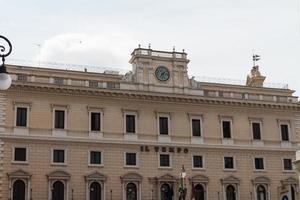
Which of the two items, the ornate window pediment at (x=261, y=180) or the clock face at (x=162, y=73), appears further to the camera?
the ornate window pediment at (x=261, y=180)

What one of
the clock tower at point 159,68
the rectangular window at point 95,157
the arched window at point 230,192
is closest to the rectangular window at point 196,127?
the clock tower at point 159,68

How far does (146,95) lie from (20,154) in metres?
11.2

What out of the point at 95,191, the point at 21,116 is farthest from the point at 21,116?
the point at 95,191

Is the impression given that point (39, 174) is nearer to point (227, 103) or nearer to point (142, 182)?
point (142, 182)

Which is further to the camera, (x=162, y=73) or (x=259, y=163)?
(x=259, y=163)

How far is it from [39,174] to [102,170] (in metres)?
4.91

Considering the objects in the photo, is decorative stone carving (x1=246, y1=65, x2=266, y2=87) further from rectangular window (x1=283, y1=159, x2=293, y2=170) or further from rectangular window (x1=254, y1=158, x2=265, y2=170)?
rectangular window (x1=254, y1=158, x2=265, y2=170)

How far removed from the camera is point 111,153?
43.0 m

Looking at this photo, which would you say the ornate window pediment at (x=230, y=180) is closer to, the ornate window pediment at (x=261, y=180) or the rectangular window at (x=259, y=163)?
the ornate window pediment at (x=261, y=180)

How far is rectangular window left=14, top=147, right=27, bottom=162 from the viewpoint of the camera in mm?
40281

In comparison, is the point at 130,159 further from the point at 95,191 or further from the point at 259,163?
the point at 259,163

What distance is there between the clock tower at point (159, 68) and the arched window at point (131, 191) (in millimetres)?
8281

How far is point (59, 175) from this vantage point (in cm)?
4084

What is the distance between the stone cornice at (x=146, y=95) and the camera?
41.8m
